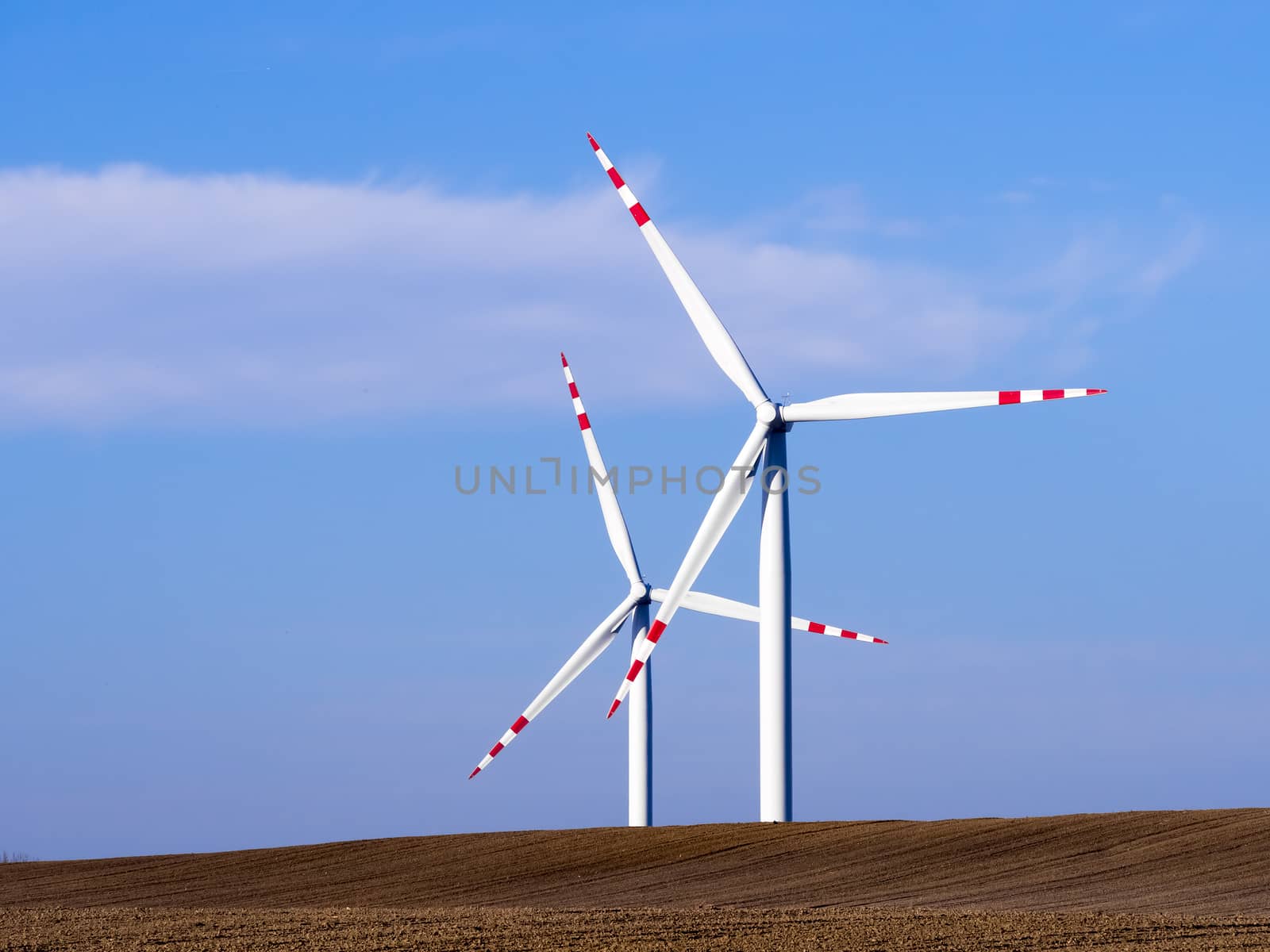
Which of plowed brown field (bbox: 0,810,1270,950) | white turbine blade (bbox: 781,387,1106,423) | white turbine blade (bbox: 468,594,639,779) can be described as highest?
white turbine blade (bbox: 781,387,1106,423)

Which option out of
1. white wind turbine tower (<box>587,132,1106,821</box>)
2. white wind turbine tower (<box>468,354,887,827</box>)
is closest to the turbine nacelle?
white wind turbine tower (<box>587,132,1106,821</box>)

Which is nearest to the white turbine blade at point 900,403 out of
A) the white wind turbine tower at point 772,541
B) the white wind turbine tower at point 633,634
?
the white wind turbine tower at point 772,541

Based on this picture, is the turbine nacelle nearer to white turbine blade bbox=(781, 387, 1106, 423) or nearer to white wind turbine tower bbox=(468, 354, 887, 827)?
white turbine blade bbox=(781, 387, 1106, 423)

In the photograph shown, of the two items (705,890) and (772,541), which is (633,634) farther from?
(705,890)

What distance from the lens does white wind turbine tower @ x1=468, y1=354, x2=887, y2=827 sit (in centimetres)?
4262

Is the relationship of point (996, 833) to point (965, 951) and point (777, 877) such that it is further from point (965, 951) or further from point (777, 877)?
point (965, 951)

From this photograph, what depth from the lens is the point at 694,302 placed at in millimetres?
36906

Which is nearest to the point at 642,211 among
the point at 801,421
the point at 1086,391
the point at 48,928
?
the point at 801,421

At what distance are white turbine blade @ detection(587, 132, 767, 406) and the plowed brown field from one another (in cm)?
1031

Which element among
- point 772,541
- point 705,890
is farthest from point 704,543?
point 705,890

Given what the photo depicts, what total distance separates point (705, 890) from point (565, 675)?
51.2 feet

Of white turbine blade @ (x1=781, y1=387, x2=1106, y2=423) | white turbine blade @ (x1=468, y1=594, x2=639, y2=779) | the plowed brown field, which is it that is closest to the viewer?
the plowed brown field

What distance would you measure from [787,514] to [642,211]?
7895mm

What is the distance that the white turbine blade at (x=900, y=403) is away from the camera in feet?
103
